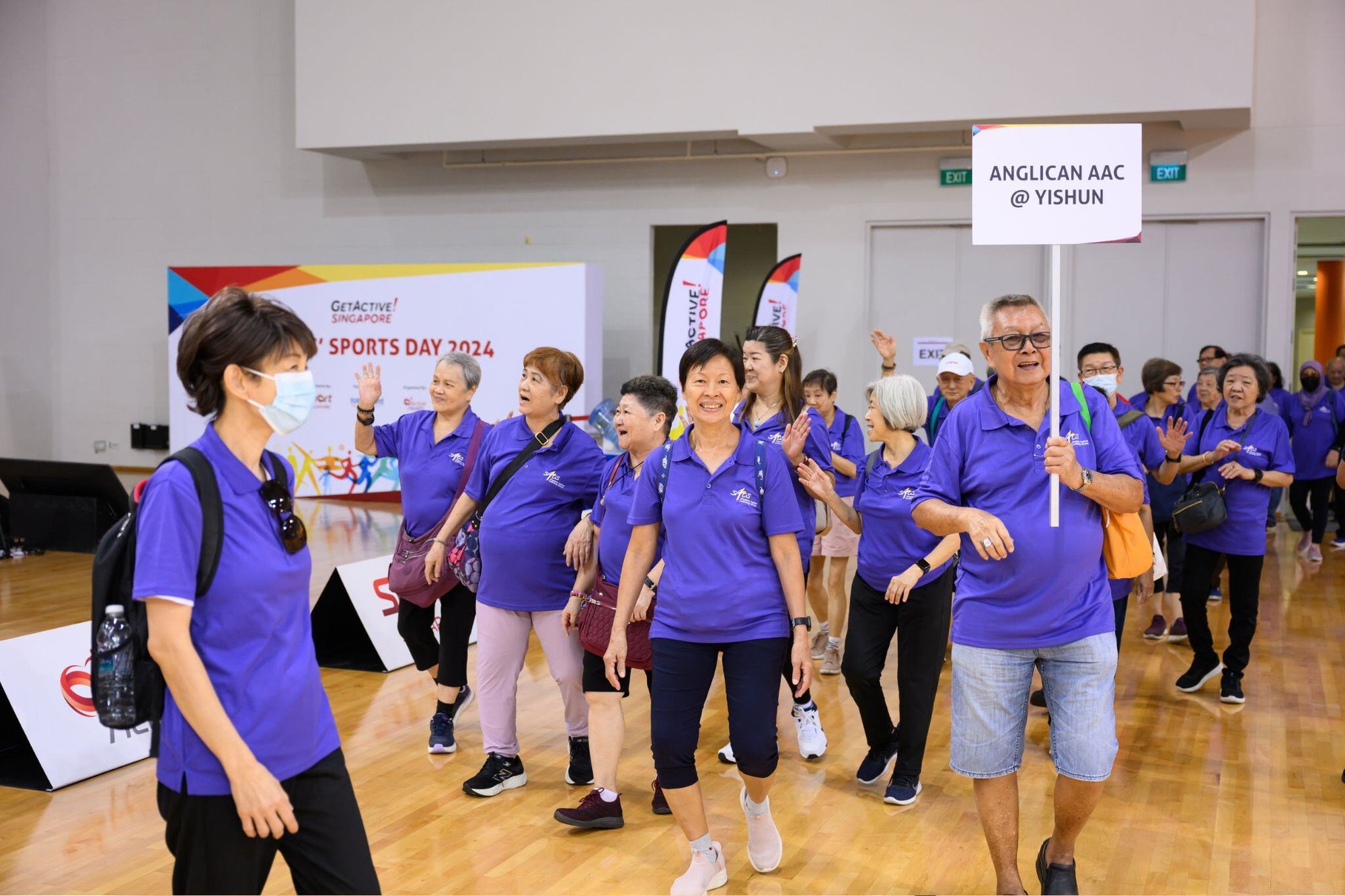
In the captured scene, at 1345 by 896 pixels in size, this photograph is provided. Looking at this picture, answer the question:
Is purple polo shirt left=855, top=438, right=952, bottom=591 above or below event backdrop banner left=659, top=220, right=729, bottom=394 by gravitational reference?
below

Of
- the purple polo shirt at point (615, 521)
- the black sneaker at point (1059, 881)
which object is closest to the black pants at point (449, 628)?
the purple polo shirt at point (615, 521)

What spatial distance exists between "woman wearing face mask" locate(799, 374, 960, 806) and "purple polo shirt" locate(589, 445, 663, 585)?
0.77 metres

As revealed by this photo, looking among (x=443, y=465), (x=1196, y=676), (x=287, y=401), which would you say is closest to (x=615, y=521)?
(x=443, y=465)

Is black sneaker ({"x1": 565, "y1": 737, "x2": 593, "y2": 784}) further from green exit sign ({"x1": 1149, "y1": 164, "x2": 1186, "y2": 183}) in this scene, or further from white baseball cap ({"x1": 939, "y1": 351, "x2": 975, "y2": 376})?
green exit sign ({"x1": 1149, "y1": 164, "x2": 1186, "y2": 183})

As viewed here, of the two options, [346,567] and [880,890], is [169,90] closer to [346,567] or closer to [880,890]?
[346,567]

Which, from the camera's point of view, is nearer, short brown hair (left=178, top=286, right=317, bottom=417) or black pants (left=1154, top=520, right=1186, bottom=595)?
short brown hair (left=178, top=286, right=317, bottom=417)

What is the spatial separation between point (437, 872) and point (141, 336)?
11905mm

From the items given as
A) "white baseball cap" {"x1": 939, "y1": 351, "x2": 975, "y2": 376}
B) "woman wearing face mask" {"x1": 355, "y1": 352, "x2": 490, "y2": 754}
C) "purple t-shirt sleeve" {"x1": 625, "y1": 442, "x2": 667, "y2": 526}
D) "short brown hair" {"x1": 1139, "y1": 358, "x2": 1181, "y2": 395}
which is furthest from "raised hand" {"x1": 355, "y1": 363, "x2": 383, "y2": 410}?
"short brown hair" {"x1": 1139, "y1": 358, "x2": 1181, "y2": 395}

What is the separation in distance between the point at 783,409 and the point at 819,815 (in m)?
1.52

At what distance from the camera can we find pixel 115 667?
6.47 ft

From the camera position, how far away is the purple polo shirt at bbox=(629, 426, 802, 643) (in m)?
3.19

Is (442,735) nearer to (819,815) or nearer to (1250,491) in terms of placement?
(819,815)

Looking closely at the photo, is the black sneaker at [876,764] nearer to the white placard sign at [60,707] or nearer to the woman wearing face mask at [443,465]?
the woman wearing face mask at [443,465]

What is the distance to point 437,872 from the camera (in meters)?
3.58
